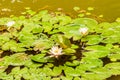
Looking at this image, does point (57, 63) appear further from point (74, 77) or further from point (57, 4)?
point (57, 4)

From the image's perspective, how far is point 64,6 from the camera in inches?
107

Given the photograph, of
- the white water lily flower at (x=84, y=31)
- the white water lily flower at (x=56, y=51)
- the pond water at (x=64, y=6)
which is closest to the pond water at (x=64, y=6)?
the pond water at (x=64, y=6)

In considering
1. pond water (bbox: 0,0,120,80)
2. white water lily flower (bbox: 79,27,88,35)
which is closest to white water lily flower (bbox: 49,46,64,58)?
white water lily flower (bbox: 79,27,88,35)

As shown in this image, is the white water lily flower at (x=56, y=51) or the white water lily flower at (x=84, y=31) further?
the white water lily flower at (x=84, y=31)

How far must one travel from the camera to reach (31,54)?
83.4 inches

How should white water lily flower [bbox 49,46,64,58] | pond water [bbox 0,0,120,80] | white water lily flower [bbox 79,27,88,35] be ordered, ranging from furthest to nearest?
pond water [bbox 0,0,120,80]
white water lily flower [bbox 79,27,88,35]
white water lily flower [bbox 49,46,64,58]

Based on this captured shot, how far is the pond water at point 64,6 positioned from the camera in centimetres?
254

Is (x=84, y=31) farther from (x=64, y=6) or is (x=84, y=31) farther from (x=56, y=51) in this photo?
(x=64, y=6)

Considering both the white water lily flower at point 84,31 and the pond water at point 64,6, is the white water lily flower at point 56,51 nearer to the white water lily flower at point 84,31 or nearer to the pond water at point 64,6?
the white water lily flower at point 84,31

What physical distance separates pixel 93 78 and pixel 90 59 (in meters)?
0.19

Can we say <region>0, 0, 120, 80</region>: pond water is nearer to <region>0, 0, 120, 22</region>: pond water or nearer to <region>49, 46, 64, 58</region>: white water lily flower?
<region>0, 0, 120, 22</region>: pond water

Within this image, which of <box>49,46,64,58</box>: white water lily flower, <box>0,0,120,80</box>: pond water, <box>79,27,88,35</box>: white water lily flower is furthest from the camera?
<box>0,0,120,80</box>: pond water

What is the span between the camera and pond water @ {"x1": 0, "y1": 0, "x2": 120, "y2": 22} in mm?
2537

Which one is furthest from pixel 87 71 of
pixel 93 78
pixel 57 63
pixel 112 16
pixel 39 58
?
pixel 112 16
